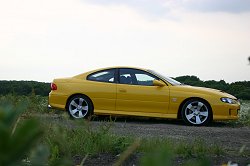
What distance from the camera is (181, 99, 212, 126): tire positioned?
499 inches

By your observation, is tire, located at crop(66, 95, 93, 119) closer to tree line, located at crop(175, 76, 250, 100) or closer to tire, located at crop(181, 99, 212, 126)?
tire, located at crop(181, 99, 212, 126)

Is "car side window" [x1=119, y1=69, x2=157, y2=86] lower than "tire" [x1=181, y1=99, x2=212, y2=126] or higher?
higher

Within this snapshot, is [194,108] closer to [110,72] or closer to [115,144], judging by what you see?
[110,72]

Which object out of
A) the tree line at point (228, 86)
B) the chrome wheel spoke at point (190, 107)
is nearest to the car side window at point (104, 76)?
the chrome wheel spoke at point (190, 107)

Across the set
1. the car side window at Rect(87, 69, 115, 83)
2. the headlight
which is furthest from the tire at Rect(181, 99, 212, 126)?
the car side window at Rect(87, 69, 115, 83)

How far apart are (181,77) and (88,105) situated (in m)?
18.5

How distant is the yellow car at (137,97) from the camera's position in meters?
12.8

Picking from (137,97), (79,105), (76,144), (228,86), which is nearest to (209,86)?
(228,86)

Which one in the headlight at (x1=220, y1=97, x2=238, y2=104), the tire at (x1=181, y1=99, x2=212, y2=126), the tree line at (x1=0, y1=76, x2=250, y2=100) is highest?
the tree line at (x1=0, y1=76, x2=250, y2=100)

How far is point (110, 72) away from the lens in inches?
538

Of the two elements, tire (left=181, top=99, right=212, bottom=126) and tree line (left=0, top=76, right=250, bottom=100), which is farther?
tree line (left=0, top=76, right=250, bottom=100)

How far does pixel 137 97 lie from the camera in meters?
13.2

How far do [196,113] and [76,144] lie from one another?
292 inches

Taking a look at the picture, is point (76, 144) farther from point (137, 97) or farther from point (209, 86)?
point (209, 86)
